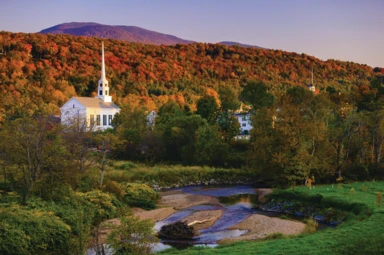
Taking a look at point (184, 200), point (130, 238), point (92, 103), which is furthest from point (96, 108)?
point (130, 238)

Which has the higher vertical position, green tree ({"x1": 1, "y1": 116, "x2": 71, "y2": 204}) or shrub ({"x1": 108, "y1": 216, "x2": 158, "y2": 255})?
green tree ({"x1": 1, "y1": 116, "x2": 71, "y2": 204})

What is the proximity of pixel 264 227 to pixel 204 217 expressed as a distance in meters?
5.10

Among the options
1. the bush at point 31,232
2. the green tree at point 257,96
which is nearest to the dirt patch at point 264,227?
the bush at point 31,232

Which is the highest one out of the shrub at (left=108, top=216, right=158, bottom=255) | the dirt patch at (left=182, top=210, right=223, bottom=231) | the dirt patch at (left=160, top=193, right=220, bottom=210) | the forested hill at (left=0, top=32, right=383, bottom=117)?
the forested hill at (left=0, top=32, right=383, bottom=117)

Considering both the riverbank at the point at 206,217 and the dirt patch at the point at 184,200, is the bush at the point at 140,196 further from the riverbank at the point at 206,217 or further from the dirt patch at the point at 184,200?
the dirt patch at the point at 184,200

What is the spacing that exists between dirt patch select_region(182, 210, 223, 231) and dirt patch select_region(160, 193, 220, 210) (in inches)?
124

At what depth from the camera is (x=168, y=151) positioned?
66.6 m

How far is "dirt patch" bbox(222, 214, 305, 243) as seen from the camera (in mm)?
29688

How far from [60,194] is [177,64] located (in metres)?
122

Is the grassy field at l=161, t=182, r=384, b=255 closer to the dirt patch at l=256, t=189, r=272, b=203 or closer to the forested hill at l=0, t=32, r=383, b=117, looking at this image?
the dirt patch at l=256, t=189, r=272, b=203

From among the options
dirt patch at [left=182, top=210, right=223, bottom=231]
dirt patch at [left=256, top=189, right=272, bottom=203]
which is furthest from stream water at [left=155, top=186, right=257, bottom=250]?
dirt patch at [left=256, top=189, right=272, bottom=203]

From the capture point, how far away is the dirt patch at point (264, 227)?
2969cm

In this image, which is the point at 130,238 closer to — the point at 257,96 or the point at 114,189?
the point at 114,189

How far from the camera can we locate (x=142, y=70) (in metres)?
134
